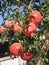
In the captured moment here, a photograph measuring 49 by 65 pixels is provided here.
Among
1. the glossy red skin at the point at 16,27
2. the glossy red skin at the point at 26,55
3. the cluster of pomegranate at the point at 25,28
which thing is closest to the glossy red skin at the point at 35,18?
the cluster of pomegranate at the point at 25,28

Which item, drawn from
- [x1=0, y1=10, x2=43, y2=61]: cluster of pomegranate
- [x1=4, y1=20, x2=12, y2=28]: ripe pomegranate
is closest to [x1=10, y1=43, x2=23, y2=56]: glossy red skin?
[x1=0, y1=10, x2=43, y2=61]: cluster of pomegranate

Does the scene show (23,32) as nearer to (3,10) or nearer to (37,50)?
(37,50)

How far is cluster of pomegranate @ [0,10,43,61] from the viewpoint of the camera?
1910mm

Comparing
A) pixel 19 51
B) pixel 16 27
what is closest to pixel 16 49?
pixel 19 51

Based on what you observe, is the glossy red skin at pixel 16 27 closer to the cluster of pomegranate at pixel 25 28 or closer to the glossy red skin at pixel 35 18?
the cluster of pomegranate at pixel 25 28

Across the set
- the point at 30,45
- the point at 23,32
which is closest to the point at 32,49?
the point at 30,45

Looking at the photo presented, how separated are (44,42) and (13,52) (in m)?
0.27

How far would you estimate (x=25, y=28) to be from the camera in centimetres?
194

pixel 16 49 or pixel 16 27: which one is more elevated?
pixel 16 27

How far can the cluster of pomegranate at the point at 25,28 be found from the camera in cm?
191

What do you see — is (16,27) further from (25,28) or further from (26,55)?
(26,55)

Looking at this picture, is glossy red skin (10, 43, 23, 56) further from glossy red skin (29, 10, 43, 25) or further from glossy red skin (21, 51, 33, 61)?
glossy red skin (29, 10, 43, 25)

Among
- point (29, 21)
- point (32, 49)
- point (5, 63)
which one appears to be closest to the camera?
point (29, 21)

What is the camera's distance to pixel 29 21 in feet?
6.33
